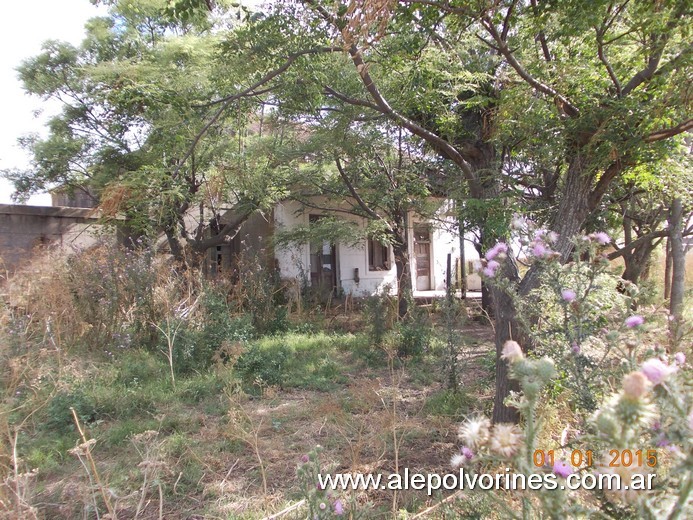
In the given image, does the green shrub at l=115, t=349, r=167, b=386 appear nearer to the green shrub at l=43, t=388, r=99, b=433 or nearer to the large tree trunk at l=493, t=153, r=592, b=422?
the green shrub at l=43, t=388, r=99, b=433

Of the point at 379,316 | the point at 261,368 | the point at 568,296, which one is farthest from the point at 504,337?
the point at 379,316

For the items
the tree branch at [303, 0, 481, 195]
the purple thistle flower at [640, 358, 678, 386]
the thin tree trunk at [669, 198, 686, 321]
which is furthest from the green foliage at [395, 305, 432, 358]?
the purple thistle flower at [640, 358, 678, 386]

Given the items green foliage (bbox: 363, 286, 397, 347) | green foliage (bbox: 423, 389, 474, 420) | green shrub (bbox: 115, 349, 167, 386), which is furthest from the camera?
green foliage (bbox: 363, 286, 397, 347)

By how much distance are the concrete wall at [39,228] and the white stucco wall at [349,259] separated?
13.7 feet

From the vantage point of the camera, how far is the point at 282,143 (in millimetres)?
8438

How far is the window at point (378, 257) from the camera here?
517 inches

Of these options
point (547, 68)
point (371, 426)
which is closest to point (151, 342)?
point (371, 426)

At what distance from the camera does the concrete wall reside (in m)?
9.03

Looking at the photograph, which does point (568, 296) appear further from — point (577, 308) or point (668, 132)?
point (668, 132)

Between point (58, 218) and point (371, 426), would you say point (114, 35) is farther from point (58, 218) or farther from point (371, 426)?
point (371, 426)

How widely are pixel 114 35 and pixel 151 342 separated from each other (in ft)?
23.0

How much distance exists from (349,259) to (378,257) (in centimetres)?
113

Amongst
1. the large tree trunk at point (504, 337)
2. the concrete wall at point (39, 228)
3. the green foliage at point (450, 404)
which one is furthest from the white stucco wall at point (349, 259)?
the large tree trunk at point (504, 337)
